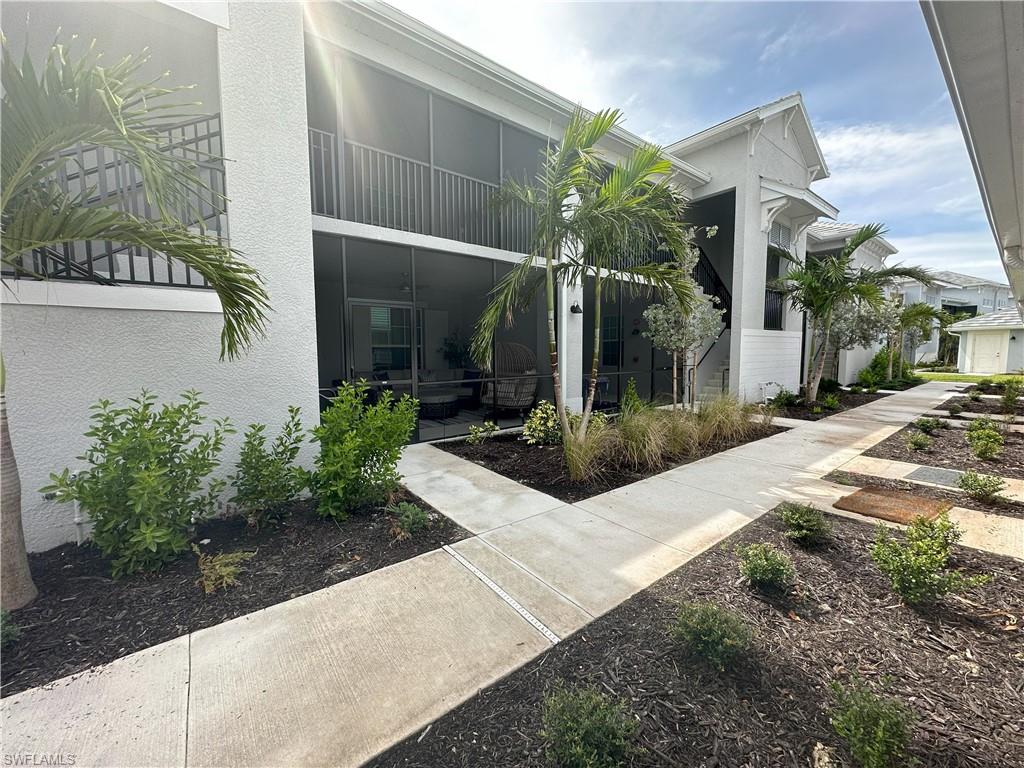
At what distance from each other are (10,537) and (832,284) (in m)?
14.3

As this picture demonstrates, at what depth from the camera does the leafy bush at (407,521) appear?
3434 mm

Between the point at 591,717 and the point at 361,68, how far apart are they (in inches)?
300

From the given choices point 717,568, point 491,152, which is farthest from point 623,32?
point 717,568

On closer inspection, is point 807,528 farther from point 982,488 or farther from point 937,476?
point 937,476

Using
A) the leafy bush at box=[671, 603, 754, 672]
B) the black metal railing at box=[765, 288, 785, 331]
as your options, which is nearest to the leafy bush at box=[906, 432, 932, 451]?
the black metal railing at box=[765, 288, 785, 331]

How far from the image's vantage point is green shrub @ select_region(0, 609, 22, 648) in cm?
211

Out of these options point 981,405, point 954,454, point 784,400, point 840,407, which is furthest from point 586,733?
point 981,405

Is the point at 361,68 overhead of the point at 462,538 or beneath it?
overhead

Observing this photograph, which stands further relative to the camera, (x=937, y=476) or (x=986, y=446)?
(x=986, y=446)

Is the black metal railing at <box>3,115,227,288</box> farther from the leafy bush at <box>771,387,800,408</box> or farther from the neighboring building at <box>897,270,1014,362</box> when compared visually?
the neighboring building at <box>897,270,1014,362</box>

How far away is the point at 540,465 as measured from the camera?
18.1 feet

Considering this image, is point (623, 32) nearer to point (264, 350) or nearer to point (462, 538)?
point (264, 350)

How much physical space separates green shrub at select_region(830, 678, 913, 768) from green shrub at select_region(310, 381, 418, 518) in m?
3.29

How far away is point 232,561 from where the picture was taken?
9.67ft
